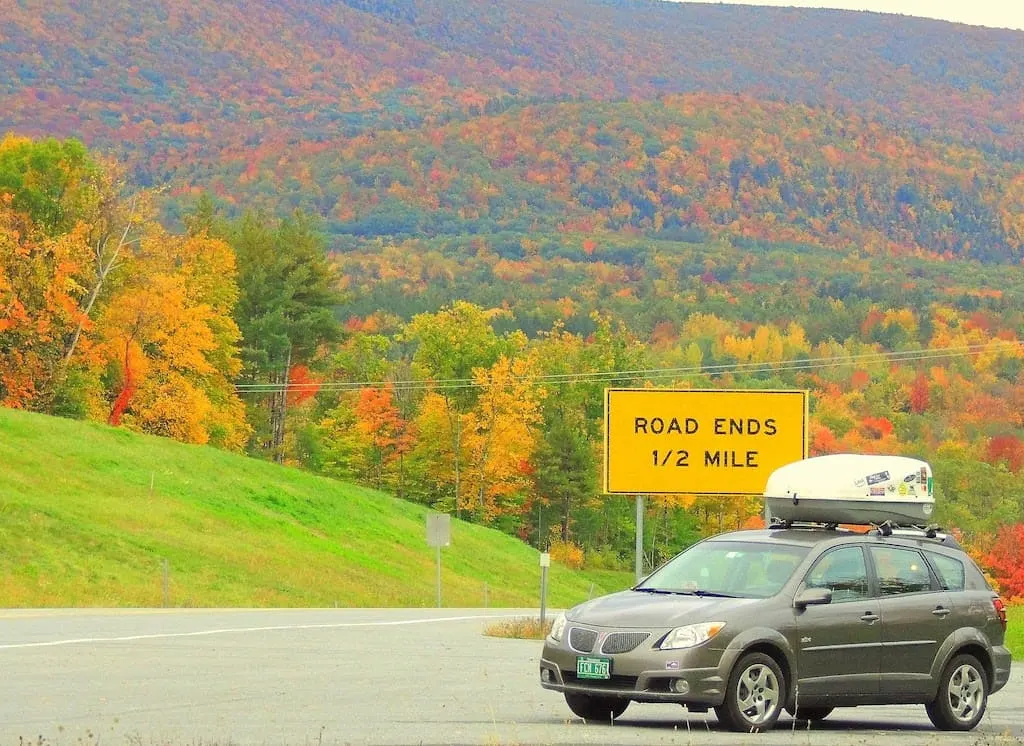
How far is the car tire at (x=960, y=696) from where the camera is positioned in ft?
50.3

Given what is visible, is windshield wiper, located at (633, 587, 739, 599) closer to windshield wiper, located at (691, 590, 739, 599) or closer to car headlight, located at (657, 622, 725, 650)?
windshield wiper, located at (691, 590, 739, 599)

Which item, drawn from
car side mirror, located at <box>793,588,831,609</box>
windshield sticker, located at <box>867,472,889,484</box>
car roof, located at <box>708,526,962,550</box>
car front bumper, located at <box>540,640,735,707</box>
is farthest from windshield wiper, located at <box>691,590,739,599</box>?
windshield sticker, located at <box>867,472,889,484</box>

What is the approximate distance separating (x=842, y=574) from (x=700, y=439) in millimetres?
15077

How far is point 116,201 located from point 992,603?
6418 centimetres

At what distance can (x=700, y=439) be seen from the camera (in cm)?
3012

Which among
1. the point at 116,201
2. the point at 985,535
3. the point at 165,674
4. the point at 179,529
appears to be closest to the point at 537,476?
the point at 985,535

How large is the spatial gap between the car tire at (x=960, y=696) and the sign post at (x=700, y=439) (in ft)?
46.7

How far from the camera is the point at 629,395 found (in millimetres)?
29859

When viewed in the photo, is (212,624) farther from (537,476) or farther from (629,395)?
(537,476)

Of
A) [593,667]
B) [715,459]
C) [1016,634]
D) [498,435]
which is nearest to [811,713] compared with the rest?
[593,667]

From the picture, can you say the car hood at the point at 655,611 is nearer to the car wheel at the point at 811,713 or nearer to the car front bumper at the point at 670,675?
the car front bumper at the point at 670,675

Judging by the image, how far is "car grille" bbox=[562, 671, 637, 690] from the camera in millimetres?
13969

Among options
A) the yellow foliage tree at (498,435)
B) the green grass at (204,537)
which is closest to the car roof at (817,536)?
the green grass at (204,537)

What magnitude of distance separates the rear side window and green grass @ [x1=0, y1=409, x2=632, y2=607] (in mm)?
30825
